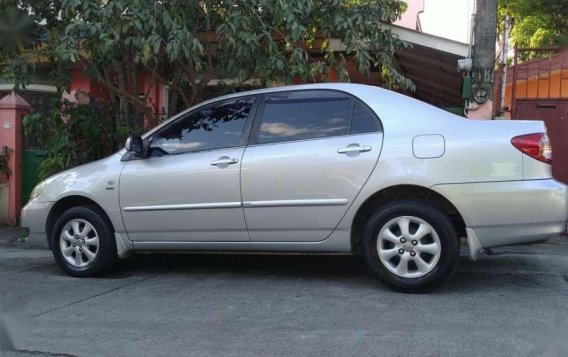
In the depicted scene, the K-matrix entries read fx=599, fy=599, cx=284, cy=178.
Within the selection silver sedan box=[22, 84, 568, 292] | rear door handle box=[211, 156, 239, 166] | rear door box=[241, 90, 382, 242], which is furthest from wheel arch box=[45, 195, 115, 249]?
rear door box=[241, 90, 382, 242]

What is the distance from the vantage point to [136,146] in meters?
5.67

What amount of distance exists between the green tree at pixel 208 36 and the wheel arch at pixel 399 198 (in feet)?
6.99

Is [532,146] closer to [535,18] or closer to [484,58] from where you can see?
[484,58]

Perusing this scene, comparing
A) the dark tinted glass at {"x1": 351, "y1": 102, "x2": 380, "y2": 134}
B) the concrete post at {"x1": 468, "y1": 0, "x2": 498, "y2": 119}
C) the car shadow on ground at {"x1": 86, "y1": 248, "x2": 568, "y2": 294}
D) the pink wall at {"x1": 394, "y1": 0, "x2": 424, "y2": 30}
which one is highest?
the pink wall at {"x1": 394, "y1": 0, "x2": 424, "y2": 30}

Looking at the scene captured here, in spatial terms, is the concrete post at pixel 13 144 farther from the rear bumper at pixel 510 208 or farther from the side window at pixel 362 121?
the rear bumper at pixel 510 208

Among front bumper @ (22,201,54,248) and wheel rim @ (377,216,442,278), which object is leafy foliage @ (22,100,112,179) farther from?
wheel rim @ (377,216,442,278)

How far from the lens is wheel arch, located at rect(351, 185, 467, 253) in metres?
4.96

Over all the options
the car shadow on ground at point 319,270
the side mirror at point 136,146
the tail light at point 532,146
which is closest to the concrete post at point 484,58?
the car shadow on ground at point 319,270

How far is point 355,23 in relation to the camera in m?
6.74

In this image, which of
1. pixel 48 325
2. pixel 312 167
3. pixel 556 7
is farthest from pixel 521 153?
pixel 556 7

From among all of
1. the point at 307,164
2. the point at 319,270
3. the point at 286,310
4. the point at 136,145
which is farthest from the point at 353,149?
the point at 136,145

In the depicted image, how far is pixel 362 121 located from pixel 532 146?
1.38 meters

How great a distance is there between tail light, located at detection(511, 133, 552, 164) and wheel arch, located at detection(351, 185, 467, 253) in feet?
2.30

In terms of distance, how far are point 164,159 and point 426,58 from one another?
5.73 m
